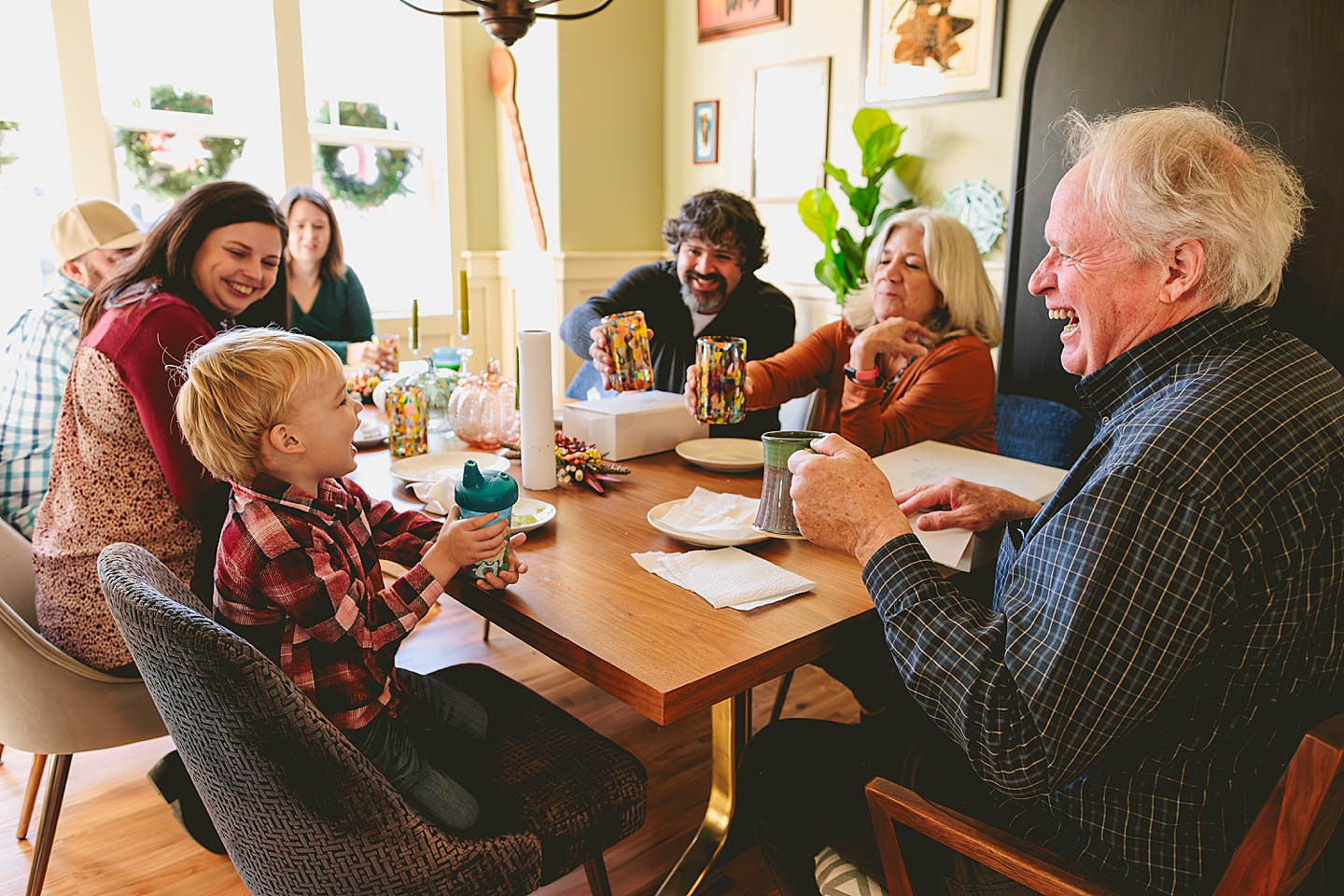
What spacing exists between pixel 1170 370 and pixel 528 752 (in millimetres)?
1010

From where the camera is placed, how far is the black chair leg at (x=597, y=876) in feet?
4.34

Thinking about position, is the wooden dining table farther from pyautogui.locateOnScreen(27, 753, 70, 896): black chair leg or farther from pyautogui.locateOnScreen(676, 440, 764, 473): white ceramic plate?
pyautogui.locateOnScreen(27, 753, 70, 896): black chair leg

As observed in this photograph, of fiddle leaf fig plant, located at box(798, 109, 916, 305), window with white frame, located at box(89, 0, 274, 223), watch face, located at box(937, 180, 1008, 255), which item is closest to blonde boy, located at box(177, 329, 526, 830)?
fiddle leaf fig plant, located at box(798, 109, 916, 305)

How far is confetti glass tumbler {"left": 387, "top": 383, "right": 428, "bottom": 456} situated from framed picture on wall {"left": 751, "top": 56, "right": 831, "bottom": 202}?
2589 millimetres

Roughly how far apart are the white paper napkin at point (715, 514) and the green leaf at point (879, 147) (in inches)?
89.8

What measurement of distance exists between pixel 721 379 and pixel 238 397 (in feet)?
2.97

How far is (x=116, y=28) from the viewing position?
148 inches

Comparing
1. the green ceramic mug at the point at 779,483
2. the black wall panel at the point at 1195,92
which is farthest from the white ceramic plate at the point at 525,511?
the black wall panel at the point at 1195,92

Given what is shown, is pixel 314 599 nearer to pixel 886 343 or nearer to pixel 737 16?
pixel 886 343

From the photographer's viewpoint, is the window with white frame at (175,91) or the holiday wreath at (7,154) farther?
the window with white frame at (175,91)

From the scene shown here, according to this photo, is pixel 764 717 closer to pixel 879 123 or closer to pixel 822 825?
pixel 822 825

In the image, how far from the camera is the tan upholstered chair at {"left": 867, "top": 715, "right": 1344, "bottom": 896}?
0.77 m

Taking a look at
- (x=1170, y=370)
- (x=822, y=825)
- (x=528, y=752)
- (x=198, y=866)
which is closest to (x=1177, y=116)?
(x=1170, y=370)

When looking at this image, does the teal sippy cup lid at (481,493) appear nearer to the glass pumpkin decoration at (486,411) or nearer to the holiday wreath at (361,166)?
the glass pumpkin decoration at (486,411)
